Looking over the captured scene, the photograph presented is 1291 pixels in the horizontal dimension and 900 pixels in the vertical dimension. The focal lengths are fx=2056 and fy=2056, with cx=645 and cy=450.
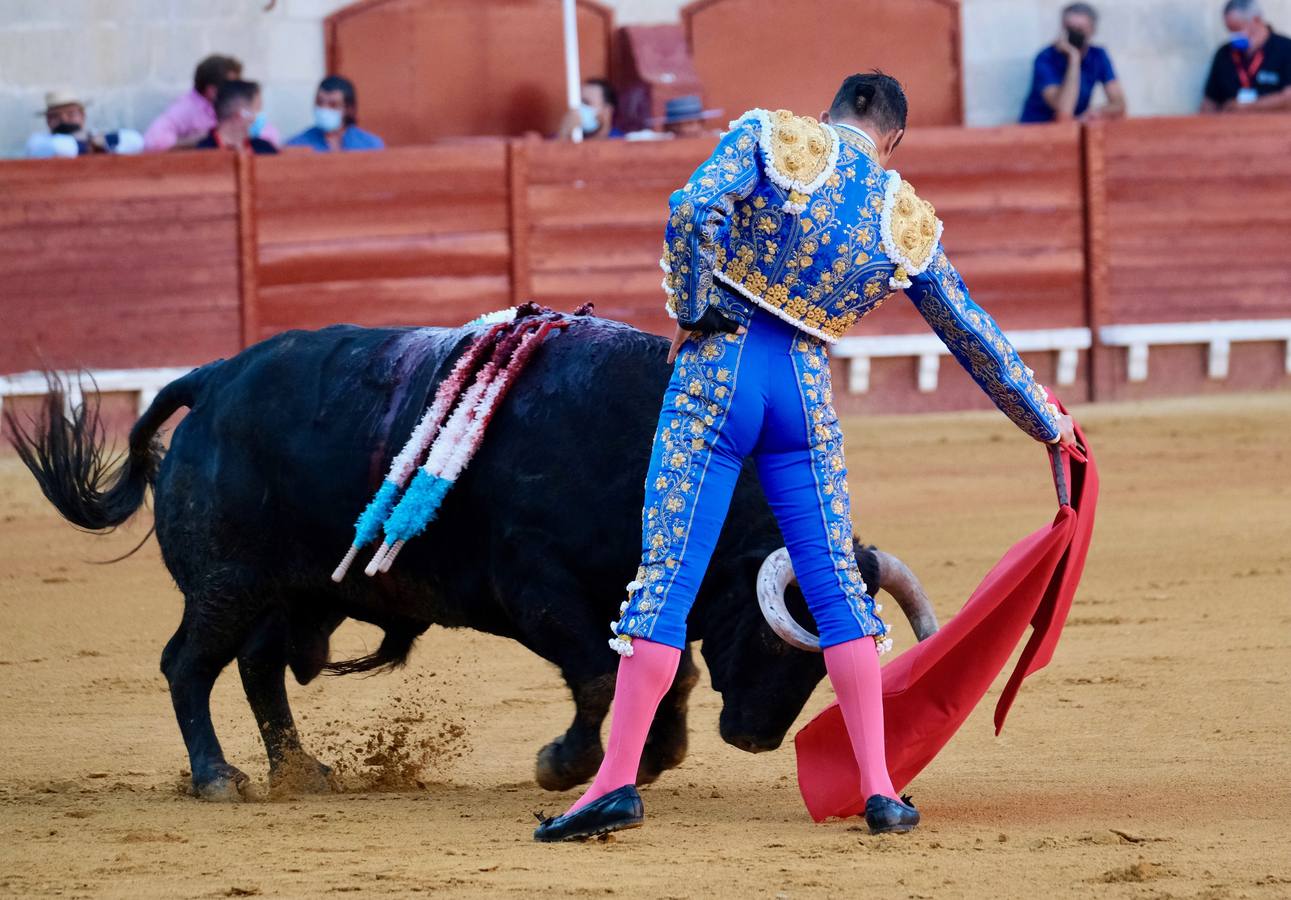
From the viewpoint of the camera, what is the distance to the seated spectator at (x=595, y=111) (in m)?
9.92

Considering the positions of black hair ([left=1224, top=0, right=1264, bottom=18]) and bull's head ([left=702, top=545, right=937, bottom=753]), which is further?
black hair ([left=1224, top=0, right=1264, bottom=18])

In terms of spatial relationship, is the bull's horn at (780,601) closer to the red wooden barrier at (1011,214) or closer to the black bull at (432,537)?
the black bull at (432,537)

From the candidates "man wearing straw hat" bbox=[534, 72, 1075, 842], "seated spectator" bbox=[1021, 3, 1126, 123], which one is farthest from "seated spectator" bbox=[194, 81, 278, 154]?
"man wearing straw hat" bbox=[534, 72, 1075, 842]

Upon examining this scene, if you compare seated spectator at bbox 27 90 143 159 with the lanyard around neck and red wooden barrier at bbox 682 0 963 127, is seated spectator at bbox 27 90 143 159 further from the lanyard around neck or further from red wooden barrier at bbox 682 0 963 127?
the lanyard around neck

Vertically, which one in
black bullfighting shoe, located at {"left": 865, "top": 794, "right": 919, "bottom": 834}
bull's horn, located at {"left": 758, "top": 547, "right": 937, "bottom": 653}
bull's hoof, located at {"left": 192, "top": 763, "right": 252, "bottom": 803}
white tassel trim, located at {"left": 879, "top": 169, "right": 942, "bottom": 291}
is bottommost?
bull's hoof, located at {"left": 192, "top": 763, "right": 252, "bottom": 803}

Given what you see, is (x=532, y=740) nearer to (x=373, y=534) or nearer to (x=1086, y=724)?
(x=373, y=534)

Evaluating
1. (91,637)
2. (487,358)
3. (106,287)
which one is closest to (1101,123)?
(106,287)

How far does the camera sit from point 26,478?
8.50 m

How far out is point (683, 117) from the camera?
9859mm

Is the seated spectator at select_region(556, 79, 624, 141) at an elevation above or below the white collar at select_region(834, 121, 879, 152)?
above

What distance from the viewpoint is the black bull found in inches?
139

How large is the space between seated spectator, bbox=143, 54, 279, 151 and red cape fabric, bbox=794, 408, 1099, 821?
666cm

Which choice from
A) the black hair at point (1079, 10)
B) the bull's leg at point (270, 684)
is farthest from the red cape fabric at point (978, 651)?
the black hair at point (1079, 10)

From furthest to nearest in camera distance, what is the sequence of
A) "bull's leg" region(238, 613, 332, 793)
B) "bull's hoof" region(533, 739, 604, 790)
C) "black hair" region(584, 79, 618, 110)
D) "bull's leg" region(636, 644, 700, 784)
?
"black hair" region(584, 79, 618, 110) → "bull's leg" region(238, 613, 332, 793) → "bull's leg" region(636, 644, 700, 784) → "bull's hoof" region(533, 739, 604, 790)
